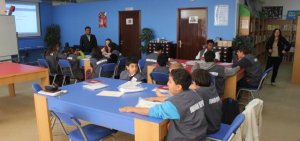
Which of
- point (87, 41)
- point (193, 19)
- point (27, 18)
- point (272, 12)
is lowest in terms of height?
point (87, 41)

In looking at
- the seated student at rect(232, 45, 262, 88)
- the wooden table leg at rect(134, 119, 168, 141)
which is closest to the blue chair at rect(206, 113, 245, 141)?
the wooden table leg at rect(134, 119, 168, 141)

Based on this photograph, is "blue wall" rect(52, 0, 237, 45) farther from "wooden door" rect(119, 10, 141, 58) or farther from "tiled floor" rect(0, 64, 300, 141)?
"tiled floor" rect(0, 64, 300, 141)

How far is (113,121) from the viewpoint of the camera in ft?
7.24

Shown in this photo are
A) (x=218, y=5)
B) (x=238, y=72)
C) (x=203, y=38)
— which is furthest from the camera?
(x=203, y=38)

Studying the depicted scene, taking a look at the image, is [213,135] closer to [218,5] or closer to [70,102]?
[70,102]

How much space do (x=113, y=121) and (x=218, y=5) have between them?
229 inches

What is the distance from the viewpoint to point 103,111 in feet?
7.32

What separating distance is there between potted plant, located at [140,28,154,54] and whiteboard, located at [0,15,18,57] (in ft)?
12.5

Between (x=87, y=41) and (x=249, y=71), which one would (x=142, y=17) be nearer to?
(x=87, y=41)

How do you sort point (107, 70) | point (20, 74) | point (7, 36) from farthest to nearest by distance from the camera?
point (7, 36) → point (107, 70) → point (20, 74)

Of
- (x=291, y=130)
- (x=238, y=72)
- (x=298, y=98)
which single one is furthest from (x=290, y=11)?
(x=291, y=130)

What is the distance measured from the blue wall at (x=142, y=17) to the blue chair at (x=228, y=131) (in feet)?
16.5

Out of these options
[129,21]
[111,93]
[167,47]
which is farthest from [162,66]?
[129,21]

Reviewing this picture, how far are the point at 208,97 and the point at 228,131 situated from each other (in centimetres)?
39
